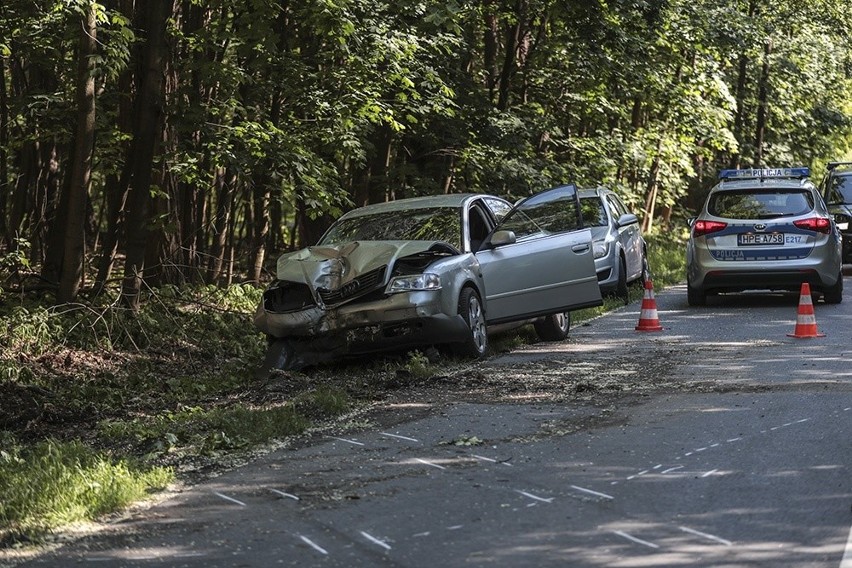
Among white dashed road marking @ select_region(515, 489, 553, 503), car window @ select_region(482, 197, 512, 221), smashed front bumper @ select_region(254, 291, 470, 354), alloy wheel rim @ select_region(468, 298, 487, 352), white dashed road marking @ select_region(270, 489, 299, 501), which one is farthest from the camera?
car window @ select_region(482, 197, 512, 221)

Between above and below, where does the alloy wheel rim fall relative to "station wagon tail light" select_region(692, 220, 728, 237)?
below

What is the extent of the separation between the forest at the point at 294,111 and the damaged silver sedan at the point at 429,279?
3.11 meters

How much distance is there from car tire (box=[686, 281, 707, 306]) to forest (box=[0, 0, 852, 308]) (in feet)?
15.3

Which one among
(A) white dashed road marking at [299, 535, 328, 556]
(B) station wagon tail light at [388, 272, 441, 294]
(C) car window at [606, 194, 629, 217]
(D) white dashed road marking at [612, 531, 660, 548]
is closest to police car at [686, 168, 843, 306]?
(C) car window at [606, 194, 629, 217]

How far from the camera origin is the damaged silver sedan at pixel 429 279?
465 inches

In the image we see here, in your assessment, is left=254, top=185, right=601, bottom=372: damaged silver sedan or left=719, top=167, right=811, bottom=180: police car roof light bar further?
left=719, top=167, right=811, bottom=180: police car roof light bar

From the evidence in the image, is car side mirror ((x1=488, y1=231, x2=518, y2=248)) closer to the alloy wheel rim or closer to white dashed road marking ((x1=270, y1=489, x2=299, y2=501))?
the alloy wheel rim

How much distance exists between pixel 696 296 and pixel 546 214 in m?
4.95

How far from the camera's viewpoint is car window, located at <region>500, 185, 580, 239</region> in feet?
43.4

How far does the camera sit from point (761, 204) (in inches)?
671

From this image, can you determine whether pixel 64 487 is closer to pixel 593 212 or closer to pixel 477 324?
pixel 477 324

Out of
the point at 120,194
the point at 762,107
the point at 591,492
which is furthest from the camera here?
the point at 762,107

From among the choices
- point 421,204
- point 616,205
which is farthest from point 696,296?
point 421,204

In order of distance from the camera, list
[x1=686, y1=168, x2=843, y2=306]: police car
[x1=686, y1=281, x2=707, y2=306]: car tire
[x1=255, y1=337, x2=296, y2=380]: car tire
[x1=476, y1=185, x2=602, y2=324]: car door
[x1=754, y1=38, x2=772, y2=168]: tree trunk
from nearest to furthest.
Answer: [x1=255, y1=337, x2=296, y2=380]: car tire, [x1=476, y1=185, x2=602, y2=324]: car door, [x1=686, y1=168, x2=843, y2=306]: police car, [x1=686, y1=281, x2=707, y2=306]: car tire, [x1=754, y1=38, x2=772, y2=168]: tree trunk
